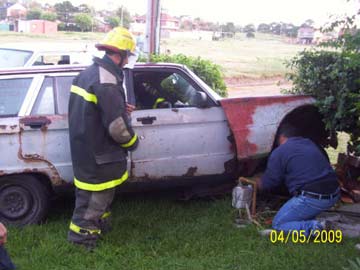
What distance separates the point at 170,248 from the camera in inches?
175

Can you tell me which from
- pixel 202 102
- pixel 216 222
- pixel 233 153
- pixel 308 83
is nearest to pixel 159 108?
pixel 202 102

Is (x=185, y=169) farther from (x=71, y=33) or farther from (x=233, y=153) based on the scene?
(x=71, y=33)

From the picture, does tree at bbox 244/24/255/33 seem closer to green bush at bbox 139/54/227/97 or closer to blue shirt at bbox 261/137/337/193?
green bush at bbox 139/54/227/97

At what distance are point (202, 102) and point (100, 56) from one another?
4.28ft

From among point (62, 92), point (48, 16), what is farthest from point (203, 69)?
point (48, 16)

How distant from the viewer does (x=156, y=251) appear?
4.36 metres

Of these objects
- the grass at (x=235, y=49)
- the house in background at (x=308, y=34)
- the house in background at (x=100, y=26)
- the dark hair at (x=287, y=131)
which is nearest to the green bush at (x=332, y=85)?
the dark hair at (x=287, y=131)

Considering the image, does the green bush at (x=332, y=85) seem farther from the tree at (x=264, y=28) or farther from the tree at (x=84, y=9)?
the tree at (x=264, y=28)

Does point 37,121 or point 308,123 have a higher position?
point 37,121

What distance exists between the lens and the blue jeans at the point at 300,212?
4.73m

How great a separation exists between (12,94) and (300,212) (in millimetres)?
2960

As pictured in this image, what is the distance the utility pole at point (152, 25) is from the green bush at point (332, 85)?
182 inches

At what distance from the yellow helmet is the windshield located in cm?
394

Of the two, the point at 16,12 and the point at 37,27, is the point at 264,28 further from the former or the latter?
the point at 37,27
